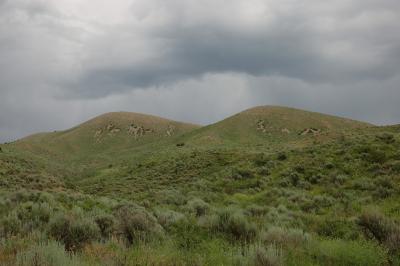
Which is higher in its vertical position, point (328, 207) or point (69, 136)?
point (69, 136)

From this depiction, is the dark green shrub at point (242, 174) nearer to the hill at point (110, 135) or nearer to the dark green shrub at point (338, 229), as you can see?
the dark green shrub at point (338, 229)

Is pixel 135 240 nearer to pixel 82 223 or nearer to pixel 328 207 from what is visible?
pixel 82 223

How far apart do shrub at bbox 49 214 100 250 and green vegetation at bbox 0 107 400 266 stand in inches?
0.9

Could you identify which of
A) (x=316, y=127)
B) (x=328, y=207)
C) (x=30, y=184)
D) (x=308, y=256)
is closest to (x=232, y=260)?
(x=308, y=256)

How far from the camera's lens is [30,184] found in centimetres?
3256

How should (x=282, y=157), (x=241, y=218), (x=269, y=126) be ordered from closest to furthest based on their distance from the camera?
(x=241, y=218) < (x=282, y=157) < (x=269, y=126)

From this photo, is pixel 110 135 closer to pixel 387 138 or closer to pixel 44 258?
pixel 387 138

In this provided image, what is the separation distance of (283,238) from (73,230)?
440 cm

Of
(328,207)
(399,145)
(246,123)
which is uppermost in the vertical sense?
(246,123)

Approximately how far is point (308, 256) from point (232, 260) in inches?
67.5

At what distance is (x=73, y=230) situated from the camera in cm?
929

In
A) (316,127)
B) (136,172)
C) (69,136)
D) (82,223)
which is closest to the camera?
(82,223)

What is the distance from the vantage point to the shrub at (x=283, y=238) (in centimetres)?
896

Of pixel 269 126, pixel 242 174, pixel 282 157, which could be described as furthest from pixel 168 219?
pixel 269 126
